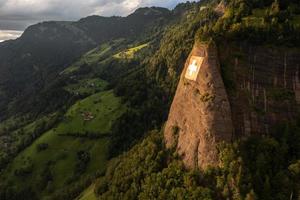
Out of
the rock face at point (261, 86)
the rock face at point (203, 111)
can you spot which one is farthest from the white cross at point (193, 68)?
the rock face at point (261, 86)

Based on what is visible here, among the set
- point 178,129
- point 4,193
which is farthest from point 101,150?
point 178,129

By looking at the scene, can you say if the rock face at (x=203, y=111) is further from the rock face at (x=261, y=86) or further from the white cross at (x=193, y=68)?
the rock face at (x=261, y=86)

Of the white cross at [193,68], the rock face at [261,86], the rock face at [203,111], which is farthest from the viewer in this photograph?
the white cross at [193,68]

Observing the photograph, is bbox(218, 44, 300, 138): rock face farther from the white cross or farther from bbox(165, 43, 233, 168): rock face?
the white cross

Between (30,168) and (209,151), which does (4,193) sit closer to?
(30,168)

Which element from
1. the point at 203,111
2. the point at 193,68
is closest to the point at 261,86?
the point at 203,111

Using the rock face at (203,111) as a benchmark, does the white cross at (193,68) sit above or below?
above

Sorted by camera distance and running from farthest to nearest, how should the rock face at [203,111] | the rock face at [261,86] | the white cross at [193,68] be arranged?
the white cross at [193,68] < the rock face at [261,86] < the rock face at [203,111]

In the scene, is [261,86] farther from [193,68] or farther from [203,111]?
[193,68]
